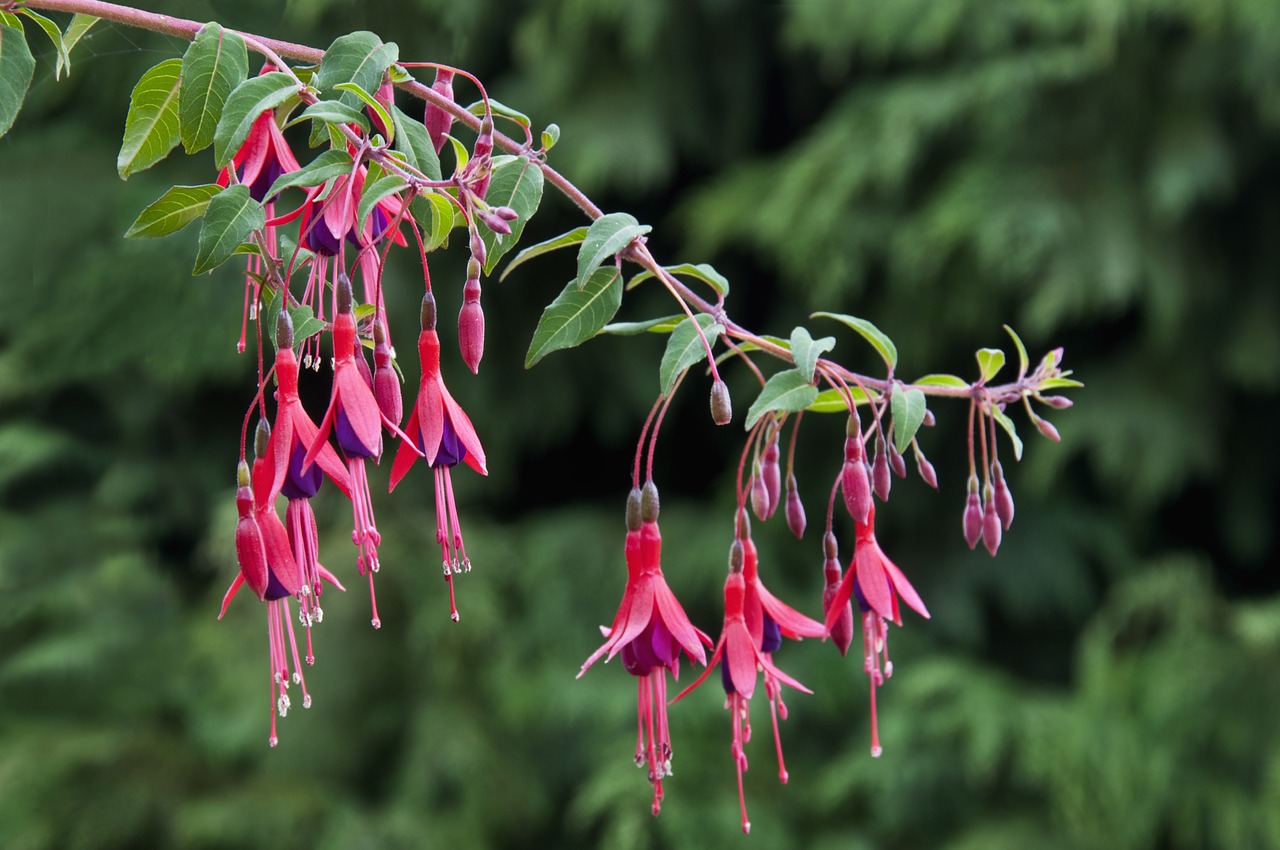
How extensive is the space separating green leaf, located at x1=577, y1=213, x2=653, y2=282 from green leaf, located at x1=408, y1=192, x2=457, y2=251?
0.05 meters

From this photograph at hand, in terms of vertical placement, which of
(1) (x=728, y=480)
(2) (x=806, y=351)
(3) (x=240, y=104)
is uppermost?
(3) (x=240, y=104)

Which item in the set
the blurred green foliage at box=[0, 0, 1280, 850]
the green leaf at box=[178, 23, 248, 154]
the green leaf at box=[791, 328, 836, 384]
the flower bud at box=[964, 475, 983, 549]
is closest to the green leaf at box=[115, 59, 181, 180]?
the green leaf at box=[178, 23, 248, 154]

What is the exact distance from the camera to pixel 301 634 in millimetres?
1862

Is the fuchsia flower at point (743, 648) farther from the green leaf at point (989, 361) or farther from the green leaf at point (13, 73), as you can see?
the green leaf at point (13, 73)

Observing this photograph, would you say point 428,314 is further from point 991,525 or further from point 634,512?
point 991,525

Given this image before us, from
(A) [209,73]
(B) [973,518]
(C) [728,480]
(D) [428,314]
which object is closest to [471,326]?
(D) [428,314]

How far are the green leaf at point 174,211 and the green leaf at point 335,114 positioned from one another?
49mm

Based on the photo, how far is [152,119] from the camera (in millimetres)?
440

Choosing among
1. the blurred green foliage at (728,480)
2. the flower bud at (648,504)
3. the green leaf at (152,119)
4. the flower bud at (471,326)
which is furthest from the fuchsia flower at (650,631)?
the blurred green foliage at (728,480)

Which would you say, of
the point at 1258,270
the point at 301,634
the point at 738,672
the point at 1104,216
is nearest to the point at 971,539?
the point at 738,672

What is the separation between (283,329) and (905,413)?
212mm

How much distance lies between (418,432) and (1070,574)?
1.43 meters

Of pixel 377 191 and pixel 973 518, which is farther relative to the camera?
pixel 973 518

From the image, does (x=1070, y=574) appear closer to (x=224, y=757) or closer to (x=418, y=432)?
(x=224, y=757)
